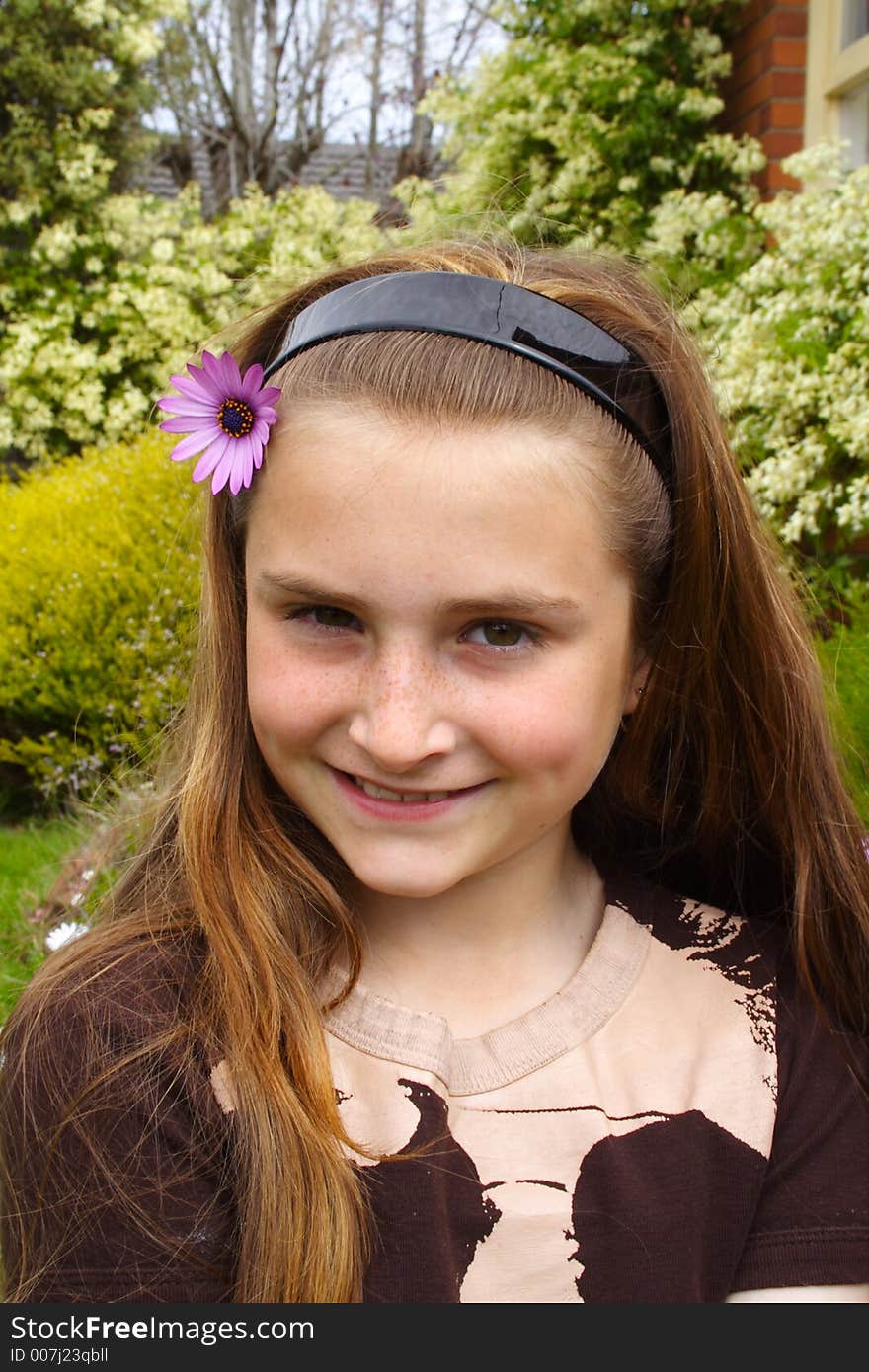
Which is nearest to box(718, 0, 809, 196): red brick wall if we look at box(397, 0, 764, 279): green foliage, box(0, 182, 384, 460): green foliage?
box(397, 0, 764, 279): green foliage

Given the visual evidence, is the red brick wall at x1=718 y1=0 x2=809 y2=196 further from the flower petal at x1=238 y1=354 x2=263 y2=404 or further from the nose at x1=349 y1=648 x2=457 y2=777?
the nose at x1=349 y1=648 x2=457 y2=777

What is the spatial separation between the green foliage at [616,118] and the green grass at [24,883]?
3.30m

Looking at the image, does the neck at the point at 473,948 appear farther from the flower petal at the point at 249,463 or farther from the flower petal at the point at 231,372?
the flower petal at the point at 231,372

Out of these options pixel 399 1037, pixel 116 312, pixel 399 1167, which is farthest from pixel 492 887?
pixel 116 312

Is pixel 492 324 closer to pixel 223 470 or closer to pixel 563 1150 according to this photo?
pixel 223 470

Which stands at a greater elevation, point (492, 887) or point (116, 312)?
point (116, 312)

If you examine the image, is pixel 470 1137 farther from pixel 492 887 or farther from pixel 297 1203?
pixel 492 887

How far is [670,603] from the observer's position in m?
1.56

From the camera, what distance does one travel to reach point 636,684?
5.13ft

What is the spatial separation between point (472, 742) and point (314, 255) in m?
6.82

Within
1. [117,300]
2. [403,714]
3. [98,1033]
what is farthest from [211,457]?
[117,300]

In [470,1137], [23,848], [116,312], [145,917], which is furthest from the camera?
[116,312]

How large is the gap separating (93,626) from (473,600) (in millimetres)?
3155

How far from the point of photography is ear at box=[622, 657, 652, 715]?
5.06ft
